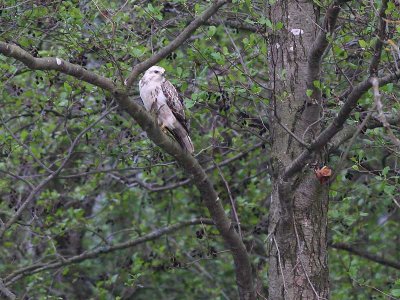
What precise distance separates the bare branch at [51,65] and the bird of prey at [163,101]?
1.94 m

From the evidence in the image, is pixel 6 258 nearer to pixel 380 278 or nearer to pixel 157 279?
pixel 157 279

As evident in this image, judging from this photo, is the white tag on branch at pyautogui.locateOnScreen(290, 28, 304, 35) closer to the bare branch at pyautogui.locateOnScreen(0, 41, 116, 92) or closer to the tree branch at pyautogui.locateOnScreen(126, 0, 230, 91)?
the tree branch at pyautogui.locateOnScreen(126, 0, 230, 91)

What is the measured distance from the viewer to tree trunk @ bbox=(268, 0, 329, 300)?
5738mm

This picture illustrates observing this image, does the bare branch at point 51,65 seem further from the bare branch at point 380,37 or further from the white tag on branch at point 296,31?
the white tag on branch at point 296,31

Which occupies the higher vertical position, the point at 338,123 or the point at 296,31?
the point at 296,31

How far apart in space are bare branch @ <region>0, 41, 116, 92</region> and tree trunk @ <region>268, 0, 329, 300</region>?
1.32 metres

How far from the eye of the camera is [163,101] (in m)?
6.80

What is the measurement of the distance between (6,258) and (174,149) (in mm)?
5280

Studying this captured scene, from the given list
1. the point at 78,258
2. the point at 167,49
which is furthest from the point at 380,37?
the point at 78,258

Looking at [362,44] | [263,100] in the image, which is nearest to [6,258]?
[263,100]

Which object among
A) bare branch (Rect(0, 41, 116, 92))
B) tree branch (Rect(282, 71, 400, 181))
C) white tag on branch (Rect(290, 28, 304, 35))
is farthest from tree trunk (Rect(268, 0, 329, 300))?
bare branch (Rect(0, 41, 116, 92))

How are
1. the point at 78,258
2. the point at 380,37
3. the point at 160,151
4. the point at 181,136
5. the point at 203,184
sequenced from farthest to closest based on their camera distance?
1. the point at 78,258
2. the point at 160,151
3. the point at 181,136
4. the point at 203,184
5. the point at 380,37

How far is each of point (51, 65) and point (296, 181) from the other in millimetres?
1948

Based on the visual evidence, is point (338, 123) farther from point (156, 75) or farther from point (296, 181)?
point (156, 75)
